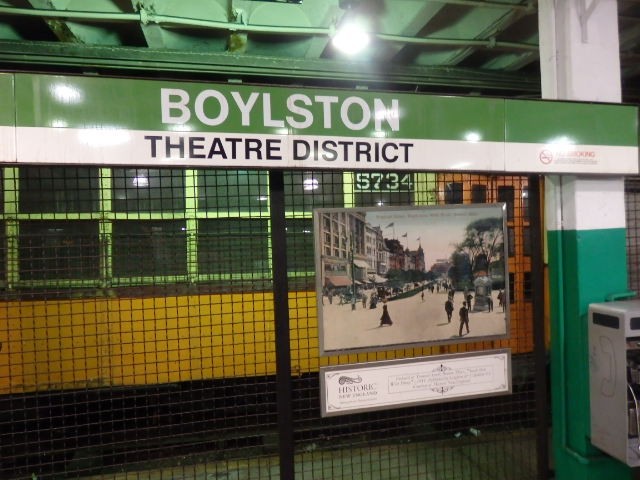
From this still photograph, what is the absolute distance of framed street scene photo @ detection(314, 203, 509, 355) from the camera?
2926mm

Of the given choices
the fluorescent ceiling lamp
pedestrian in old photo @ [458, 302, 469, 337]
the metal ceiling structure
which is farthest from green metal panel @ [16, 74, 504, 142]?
the fluorescent ceiling lamp

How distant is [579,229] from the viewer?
314cm

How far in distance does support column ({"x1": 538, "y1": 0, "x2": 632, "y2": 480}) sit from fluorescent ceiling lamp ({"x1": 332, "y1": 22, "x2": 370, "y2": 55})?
4.45 ft

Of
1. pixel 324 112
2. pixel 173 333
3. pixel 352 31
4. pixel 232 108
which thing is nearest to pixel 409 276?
pixel 324 112

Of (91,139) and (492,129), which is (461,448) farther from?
(91,139)

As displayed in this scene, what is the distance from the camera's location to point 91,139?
2.42 metres

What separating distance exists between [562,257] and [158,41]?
12.2 ft

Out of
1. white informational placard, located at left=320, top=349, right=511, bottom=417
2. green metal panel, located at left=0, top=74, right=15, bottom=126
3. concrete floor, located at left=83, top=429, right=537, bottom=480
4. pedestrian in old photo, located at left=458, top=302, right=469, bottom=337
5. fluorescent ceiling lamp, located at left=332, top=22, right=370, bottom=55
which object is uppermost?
fluorescent ceiling lamp, located at left=332, top=22, right=370, bottom=55

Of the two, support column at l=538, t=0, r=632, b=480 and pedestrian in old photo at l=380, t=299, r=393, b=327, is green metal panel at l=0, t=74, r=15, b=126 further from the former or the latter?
support column at l=538, t=0, r=632, b=480

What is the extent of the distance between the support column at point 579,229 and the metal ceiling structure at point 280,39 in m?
0.60

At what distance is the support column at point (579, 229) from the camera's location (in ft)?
10.3

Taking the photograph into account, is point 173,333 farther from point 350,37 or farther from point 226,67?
point 350,37

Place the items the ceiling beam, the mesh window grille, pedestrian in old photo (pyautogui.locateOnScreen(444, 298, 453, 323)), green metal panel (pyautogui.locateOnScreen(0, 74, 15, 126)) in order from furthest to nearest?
the ceiling beam → the mesh window grille → pedestrian in old photo (pyautogui.locateOnScreen(444, 298, 453, 323)) → green metal panel (pyautogui.locateOnScreen(0, 74, 15, 126))

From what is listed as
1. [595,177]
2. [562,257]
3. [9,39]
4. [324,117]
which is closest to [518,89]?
[595,177]
